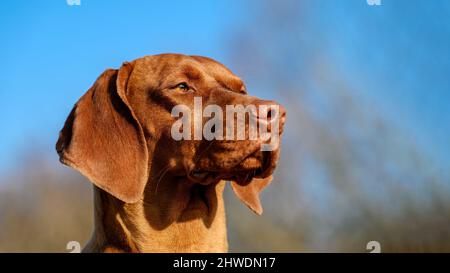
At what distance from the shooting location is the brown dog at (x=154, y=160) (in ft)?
13.8

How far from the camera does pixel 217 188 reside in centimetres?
464

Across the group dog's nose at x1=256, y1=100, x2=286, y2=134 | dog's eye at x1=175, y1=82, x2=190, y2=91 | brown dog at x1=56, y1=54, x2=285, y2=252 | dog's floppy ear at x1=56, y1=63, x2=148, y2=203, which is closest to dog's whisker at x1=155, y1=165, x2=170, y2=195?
brown dog at x1=56, y1=54, x2=285, y2=252

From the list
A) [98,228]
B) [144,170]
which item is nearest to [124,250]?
[98,228]

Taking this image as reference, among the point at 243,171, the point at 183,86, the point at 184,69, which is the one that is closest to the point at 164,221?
the point at 243,171

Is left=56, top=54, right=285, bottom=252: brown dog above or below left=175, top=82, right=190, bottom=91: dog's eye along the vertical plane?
below

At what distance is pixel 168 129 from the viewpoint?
4367 millimetres

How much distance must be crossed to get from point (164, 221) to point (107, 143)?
2.41 ft

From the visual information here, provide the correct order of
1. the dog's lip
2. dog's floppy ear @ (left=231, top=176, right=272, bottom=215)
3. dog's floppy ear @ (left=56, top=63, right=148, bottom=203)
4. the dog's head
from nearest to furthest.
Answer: the dog's head, the dog's lip, dog's floppy ear @ (left=56, top=63, right=148, bottom=203), dog's floppy ear @ (left=231, top=176, right=272, bottom=215)

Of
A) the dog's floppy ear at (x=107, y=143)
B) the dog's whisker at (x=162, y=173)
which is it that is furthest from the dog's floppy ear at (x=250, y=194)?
the dog's floppy ear at (x=107, y=143)

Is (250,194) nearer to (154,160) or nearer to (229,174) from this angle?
(229,174)

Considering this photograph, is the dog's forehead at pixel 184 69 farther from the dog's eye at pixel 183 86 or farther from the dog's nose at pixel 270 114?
the dog's nose at pixel 270 114

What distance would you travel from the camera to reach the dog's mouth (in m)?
4.03

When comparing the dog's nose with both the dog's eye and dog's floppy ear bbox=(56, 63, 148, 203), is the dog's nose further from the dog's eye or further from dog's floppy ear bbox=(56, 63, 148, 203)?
dog's floppy ear bbox=(56, 63, 148, 203)

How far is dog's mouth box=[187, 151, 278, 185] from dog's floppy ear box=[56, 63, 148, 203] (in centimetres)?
42
